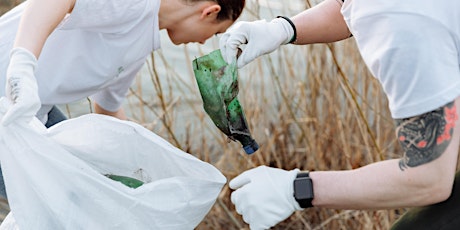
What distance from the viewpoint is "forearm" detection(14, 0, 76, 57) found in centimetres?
154

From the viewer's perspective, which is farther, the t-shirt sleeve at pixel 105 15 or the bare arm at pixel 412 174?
the t-shirt sleeve at pixel 105 15

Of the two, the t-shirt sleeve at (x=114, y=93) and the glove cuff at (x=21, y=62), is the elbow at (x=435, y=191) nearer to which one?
the glove cuff at (x=21, y=62)

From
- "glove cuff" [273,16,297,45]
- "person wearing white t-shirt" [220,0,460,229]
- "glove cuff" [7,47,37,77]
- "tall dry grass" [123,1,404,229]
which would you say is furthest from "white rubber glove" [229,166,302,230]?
"tall dry grass" [123,1,404,229]

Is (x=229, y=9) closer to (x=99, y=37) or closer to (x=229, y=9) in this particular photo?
(x=229, y=9)

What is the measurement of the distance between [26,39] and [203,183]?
1.56 ft

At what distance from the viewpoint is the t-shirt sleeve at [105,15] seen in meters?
1.69

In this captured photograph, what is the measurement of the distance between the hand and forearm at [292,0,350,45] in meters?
0.03

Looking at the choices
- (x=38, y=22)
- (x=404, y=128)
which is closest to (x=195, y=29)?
(x=38, y=22)

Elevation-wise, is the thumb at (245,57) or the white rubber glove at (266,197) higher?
the thumb at (245,57)

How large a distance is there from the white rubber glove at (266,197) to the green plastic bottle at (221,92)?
0.45 ft

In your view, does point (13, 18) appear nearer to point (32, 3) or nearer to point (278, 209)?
point (32, 3)

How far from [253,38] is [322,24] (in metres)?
0.16

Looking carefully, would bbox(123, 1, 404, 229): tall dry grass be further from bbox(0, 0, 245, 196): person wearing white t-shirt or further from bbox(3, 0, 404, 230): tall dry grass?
bbox(0, 0, 245, 196): person wearing white t-shirt

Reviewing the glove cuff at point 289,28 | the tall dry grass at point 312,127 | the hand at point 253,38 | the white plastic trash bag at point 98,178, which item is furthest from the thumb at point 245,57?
the tall dry grass at point 312,127
